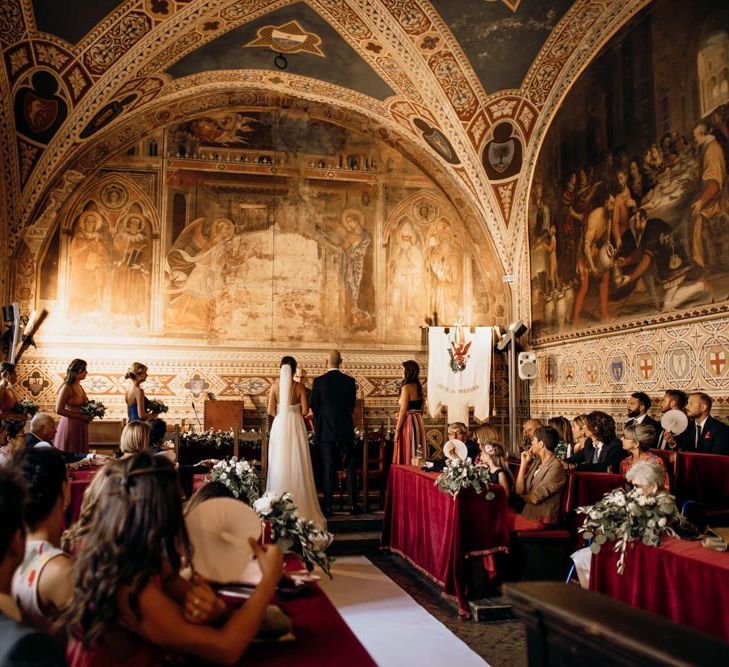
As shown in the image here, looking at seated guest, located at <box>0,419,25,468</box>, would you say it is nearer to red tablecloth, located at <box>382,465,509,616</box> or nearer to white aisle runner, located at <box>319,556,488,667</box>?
white aisle runner, located at <box>319,556,488,667</box>

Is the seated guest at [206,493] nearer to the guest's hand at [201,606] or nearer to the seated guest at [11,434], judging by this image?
the guest's hand at [201,606]

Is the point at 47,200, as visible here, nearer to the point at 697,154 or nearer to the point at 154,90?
the point at 154,90

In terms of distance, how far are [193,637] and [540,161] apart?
1196cm


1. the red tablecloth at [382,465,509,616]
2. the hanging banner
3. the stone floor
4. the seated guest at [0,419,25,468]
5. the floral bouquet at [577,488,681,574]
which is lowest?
the stone floor

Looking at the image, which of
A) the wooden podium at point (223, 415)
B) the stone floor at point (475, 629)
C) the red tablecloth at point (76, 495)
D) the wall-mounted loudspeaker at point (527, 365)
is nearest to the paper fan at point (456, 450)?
the stone floor at point (475, 629)

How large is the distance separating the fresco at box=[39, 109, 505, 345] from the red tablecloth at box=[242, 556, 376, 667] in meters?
10.8

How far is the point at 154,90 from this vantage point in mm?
12305

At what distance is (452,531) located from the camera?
5816 mm

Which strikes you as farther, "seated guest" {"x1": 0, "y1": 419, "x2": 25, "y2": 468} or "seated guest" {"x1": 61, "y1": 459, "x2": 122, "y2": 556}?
"seated guest" {"x1": 0, "y1": 419, "x2": 25, "y2": 468}

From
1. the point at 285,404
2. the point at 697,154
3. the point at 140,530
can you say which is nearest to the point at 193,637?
the point at 140,530

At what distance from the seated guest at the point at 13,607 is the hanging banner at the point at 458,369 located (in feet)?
37.4

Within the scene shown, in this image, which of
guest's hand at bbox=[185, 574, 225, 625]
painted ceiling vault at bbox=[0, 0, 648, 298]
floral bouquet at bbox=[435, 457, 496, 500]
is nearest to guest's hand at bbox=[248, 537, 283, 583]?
guest's hand at bbox=[185, 574, 225, 625]

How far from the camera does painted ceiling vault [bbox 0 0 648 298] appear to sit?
34.6ft

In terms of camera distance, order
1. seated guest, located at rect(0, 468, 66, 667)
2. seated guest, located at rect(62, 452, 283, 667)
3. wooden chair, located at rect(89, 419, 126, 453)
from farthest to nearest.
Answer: wooden chair, located at rect(89, 419, 126, 453)
seated guest, located at rect(62, 452, 283, 667)
seated guest, located at rect(0, 468, 66, 667)
